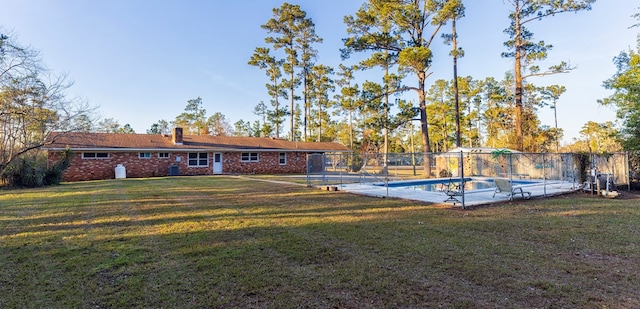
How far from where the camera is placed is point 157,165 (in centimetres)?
2147

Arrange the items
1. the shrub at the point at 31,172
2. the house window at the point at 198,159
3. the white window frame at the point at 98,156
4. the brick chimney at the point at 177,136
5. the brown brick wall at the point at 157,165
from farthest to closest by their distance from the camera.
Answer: the brick chimney at the point at 177,136 < the house window at the point at 198,159 < the white window frame at the point at 98,156 < the brown brick wall at the point at 157,165 < the shrub at the point at 31,172

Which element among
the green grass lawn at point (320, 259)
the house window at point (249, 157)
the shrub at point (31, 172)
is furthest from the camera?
the house window at point (249, 157)

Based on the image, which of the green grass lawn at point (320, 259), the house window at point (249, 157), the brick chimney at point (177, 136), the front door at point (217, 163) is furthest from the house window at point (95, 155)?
the green grass lawn at point (320, 259)

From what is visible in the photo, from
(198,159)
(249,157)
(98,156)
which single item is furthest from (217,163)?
(98,156)

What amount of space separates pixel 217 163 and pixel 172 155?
3158 millimetres

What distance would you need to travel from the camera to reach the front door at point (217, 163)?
23.5 m

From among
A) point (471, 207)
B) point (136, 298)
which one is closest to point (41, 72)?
point (136, 298)

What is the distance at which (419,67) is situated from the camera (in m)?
18.8

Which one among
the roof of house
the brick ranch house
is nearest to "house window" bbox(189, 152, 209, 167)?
the brick ranch house

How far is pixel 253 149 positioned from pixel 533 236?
844 inches

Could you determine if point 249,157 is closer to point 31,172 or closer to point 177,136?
point 177,136

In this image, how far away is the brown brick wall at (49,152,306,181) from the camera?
1920cm

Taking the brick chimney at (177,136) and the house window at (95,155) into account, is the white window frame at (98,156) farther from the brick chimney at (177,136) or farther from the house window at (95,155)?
the brick chimney at (177,136)

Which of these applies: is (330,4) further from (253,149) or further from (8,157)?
(8,157)
